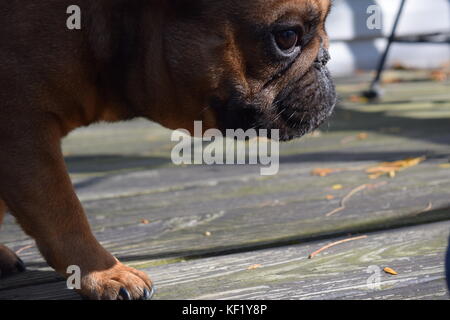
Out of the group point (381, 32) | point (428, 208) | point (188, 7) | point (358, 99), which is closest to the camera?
point (188, 7)

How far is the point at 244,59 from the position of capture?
2.04m

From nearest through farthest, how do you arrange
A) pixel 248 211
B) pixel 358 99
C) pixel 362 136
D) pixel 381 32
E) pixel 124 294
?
pixel 124 294
pixel 248 211
pixel 362 136
pixel 358 99
pixel 381 32

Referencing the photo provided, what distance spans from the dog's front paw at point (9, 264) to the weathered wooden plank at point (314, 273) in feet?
0.45

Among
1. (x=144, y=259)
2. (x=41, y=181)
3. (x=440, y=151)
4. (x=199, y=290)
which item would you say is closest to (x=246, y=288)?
(x=199, y=290)

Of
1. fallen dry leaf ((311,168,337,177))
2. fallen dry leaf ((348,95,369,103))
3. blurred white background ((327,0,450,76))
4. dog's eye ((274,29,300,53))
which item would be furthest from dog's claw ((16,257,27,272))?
blurred white background ((327,0,450,76))

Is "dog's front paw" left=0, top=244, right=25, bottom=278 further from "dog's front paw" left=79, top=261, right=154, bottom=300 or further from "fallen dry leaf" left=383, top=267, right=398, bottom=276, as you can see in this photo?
"fallen dry leaf" left=383, top=267, right=398, bottom=276

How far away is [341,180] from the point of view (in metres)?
3.19

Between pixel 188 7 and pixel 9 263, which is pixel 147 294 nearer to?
pixel 9 263

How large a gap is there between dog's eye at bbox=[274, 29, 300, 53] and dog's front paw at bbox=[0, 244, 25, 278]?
1005mm

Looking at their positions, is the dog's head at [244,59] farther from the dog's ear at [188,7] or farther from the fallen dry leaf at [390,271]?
the fallen dry leaf at [390,271]

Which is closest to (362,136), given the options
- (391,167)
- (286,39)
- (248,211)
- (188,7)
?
(391,167)

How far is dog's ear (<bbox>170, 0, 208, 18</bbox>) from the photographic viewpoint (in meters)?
2.01

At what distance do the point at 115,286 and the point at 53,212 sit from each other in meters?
0.26
